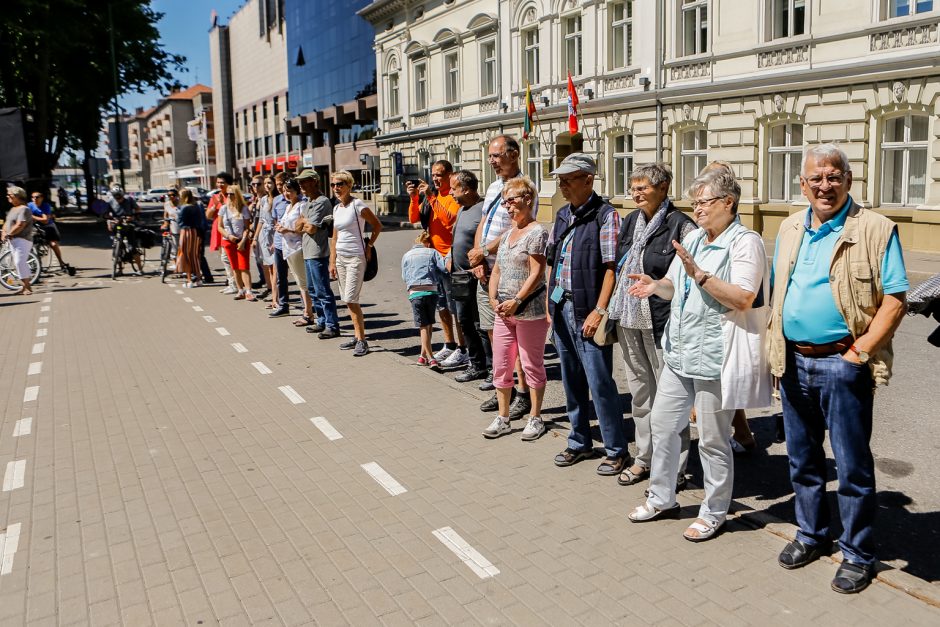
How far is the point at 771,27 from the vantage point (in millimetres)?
20922

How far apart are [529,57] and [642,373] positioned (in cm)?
2768

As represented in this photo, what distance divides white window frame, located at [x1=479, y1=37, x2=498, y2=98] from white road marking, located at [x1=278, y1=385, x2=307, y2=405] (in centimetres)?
2657

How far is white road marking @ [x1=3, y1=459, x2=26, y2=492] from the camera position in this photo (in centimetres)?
549

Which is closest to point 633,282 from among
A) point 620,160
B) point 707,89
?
point 707,89

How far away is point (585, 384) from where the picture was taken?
5.56 metres

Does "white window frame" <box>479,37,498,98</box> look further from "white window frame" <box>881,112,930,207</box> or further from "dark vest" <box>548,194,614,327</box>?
"dark vest" <box>548,194,614,327</box>

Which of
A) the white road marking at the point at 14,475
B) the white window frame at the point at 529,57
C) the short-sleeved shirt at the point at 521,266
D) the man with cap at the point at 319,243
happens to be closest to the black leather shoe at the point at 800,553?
the short-sleeved shirt at the point at 521,266

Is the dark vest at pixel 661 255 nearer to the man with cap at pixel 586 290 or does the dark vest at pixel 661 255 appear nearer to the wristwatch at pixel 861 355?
the man with cap at pixel 586 290

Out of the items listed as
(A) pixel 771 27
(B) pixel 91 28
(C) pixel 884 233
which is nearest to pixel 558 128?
(A) pixel 771 27

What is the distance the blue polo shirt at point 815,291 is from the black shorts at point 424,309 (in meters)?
5.02

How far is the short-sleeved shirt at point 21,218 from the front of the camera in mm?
15133

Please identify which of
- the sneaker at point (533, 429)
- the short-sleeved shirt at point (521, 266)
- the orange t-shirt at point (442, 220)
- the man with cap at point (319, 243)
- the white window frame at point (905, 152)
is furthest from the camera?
the white window frame at point (905, 152)

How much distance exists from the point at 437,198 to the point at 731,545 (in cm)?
504

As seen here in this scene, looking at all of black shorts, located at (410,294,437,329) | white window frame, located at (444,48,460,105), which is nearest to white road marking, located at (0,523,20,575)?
black shorts, located at (410,294,437,329)
